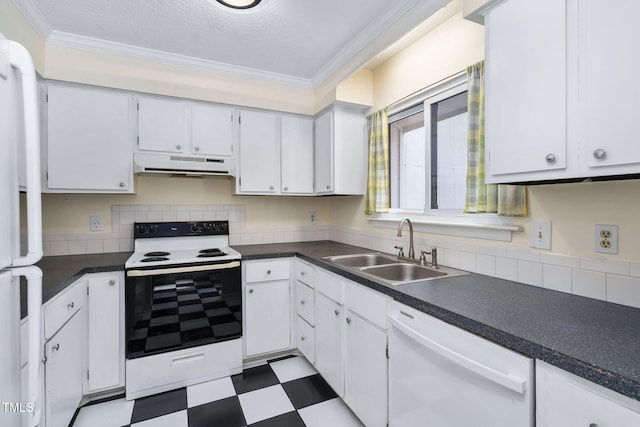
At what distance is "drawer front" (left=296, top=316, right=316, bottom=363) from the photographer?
88.9 inches

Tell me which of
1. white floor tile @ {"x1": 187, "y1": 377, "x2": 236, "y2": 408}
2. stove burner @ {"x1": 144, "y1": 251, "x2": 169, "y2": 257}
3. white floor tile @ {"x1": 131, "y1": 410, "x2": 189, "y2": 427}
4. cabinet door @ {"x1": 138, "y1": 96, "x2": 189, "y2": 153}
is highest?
cabinet door @ {"x1": 138, "y1": 96, "x2": 189, "y2": 153}

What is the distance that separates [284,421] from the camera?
1787mm

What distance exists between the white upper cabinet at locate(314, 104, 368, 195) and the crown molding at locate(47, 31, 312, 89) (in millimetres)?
547

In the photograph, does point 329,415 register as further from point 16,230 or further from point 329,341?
point 16,230

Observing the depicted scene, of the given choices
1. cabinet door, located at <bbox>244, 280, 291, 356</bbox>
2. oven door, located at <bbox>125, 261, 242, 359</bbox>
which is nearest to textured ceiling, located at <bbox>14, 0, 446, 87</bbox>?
oven door, located at <bbox>125, 261, 242, 359</bbox>

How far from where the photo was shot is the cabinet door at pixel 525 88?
42.4 inches

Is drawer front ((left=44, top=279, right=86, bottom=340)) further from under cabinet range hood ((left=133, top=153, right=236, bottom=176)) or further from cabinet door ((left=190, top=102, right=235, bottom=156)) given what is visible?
cabinet door ((left=190, top=102, right=235, bottom=156))

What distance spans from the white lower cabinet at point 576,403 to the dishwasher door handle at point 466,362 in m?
0.06

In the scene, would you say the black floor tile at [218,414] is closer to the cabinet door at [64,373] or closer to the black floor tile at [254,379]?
the black floor tile at [254,379]

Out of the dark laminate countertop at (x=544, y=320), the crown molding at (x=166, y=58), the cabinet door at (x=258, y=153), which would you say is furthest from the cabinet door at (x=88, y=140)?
the dark laminate countertop at (x=544, y=320)

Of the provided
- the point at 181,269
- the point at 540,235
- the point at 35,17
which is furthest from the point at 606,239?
the point at 35,17

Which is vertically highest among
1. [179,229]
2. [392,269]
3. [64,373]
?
[179,229]

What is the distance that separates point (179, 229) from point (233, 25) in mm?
1628

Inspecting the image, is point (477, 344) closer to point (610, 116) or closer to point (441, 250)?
point (610, 116)
